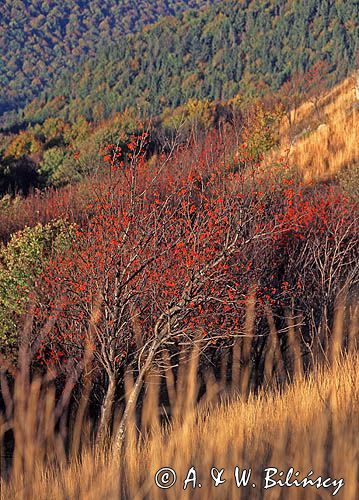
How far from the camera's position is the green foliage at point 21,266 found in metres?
8.15

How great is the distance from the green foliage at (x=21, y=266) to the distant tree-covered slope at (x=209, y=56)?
213 feet

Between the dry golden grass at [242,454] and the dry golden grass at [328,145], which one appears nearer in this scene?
the dry golden grass at [242,454]

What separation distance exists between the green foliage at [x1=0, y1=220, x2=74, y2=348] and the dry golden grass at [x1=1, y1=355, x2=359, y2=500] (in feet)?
15.3

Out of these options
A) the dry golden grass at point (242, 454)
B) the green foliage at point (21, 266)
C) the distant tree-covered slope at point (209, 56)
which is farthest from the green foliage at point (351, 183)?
the distant tree-covered slope at point (209, 56)

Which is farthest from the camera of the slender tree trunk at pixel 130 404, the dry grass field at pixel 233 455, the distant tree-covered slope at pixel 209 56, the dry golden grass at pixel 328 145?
the distant tree-covered slope at pixel 209 56

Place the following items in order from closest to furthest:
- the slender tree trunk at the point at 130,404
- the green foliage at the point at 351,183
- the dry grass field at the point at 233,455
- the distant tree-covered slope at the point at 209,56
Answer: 1. the dry grass field at the point at 233,455
2. the slender tree trunk at the point at 130,404
3. the green foliage at the point at 351,183
4. the distant tree-covered slope at the point at 209,56

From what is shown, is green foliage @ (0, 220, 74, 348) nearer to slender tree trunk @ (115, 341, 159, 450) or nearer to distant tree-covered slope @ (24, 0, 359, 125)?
slender tree trunk @ (115, 341, 159, 450)

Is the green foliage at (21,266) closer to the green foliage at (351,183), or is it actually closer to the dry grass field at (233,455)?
the dry grass field at (233,455)

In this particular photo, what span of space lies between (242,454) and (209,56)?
3900 inches

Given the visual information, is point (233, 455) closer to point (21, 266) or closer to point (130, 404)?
point (130, 404)

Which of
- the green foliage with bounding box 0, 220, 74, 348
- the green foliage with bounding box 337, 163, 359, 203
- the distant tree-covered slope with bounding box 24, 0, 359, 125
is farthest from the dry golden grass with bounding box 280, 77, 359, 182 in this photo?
the distant tree-covered slope with bounding box 24, 0, 359, 125

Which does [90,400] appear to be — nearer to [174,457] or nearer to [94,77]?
[174,457]

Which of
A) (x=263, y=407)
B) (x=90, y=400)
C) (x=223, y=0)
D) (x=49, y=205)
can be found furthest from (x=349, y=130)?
(x=223, y=0)

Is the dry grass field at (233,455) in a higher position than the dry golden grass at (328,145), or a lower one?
lower
